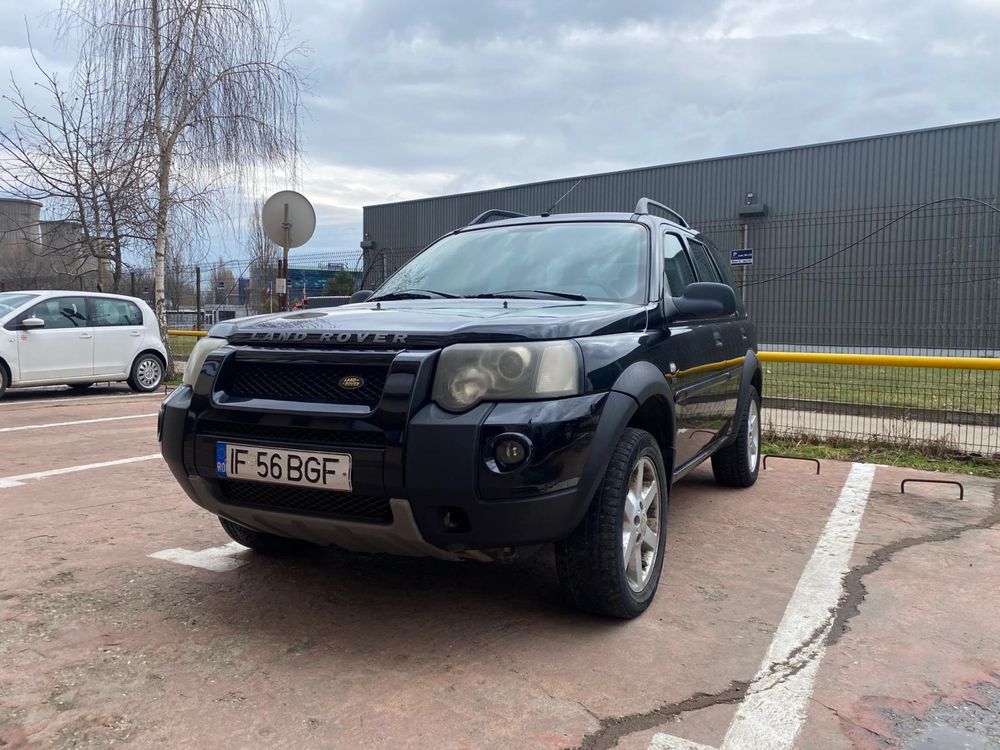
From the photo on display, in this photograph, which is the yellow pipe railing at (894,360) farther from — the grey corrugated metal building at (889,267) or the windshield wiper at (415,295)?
the windshield wiper at (415,295)

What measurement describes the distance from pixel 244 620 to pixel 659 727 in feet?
5.29

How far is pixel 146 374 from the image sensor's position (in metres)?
11.7

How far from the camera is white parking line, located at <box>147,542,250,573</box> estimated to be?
3.67 m

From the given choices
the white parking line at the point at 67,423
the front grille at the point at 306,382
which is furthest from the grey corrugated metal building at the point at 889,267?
the front grille at the point at 306,382

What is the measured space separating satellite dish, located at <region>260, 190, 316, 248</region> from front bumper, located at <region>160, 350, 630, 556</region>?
692cm

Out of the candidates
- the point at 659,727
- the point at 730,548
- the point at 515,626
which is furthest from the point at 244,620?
the point at 730,548

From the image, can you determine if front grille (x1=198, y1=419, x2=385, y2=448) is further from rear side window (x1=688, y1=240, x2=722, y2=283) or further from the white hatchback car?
the white hatchback car

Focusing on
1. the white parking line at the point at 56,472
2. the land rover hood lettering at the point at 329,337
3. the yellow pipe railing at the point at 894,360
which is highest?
the land rover hood lettering at the point at 329,337

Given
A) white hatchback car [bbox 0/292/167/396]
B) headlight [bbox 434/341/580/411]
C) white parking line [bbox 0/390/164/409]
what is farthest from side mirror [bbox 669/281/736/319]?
white hatchback car [bbox 0/292/167/396]

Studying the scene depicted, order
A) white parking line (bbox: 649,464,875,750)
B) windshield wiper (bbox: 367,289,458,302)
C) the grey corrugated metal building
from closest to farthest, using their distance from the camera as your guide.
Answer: white parking line (bbox: 649,464,875,750) < windshield wiper (bbox: 367,289,458,302) < the grey corrugated metal building

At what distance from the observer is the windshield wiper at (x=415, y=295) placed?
3.78 metres

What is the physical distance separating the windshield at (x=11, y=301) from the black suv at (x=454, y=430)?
28.5 ft

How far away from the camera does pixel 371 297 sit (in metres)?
4.17

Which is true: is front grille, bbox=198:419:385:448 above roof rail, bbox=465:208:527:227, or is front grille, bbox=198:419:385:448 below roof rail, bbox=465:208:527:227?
below
